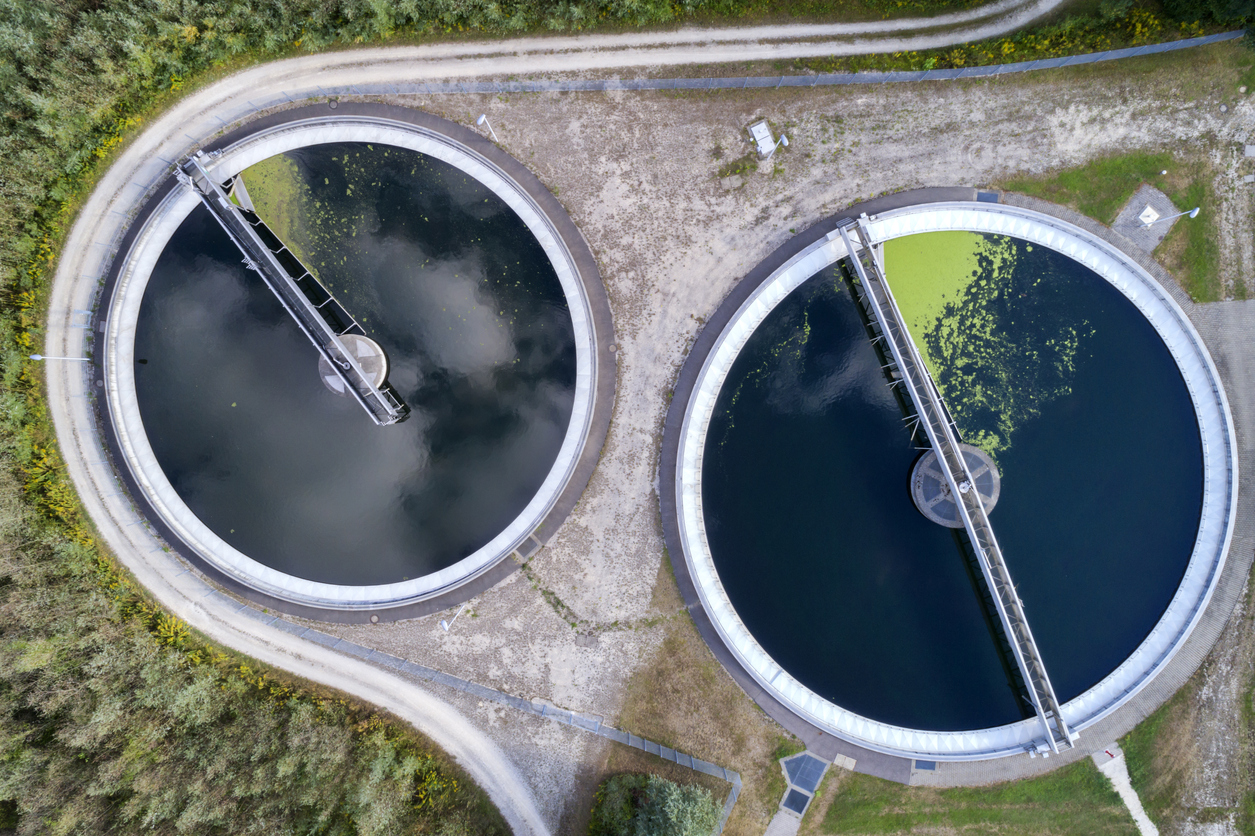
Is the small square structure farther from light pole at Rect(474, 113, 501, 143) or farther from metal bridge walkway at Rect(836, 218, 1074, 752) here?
light pole at Rect(474, 113, 501, 143)

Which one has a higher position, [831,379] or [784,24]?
[784,24]

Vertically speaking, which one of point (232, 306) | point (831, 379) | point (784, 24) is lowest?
point (831, 379)

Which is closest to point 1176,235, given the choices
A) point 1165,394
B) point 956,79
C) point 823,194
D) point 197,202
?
point 1165,394

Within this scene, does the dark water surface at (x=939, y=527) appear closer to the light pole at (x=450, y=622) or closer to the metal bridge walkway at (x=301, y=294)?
Result: the light pole at (x=450, y=622)

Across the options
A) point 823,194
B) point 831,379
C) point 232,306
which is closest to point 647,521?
point 831,379

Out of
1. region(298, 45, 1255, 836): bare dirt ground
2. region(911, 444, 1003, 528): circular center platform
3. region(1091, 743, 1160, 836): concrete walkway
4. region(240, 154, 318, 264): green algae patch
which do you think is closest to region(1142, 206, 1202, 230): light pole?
region(298, 45, 1255, 836): bare dirt ground

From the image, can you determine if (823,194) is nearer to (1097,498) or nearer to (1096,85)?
(1096,85)
